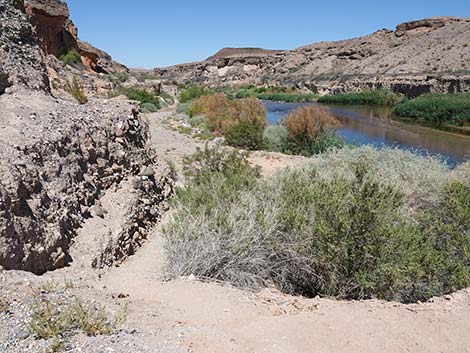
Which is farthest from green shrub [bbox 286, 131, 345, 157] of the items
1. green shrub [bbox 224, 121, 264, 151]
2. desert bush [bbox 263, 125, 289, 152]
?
green shrub [bbox 224, 121, 264, 151]

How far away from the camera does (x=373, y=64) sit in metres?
66.6

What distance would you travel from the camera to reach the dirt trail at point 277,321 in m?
3.68

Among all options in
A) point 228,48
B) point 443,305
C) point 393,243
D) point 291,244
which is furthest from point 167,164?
point 228,48

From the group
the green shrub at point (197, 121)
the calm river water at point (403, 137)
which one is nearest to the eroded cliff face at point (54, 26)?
the green shrub at point (197, 121)

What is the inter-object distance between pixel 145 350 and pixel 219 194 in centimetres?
337

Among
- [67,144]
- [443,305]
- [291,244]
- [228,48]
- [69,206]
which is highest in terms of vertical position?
[228,48]

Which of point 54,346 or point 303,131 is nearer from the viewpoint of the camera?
point 54,346

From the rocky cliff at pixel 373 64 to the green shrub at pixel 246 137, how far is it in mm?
29747

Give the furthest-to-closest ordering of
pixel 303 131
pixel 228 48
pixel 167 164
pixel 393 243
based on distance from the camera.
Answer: pixel 228 48, pixel 303 131, pixel 167 164, pixel 393 243

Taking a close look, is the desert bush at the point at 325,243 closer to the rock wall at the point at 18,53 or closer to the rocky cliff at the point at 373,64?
the rock wall at the point at 18,53

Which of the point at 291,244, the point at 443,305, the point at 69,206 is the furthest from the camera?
the point at 69,206

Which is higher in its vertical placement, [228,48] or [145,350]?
[228,48]

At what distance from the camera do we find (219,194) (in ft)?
21.6

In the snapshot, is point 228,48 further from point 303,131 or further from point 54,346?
point 54,346
